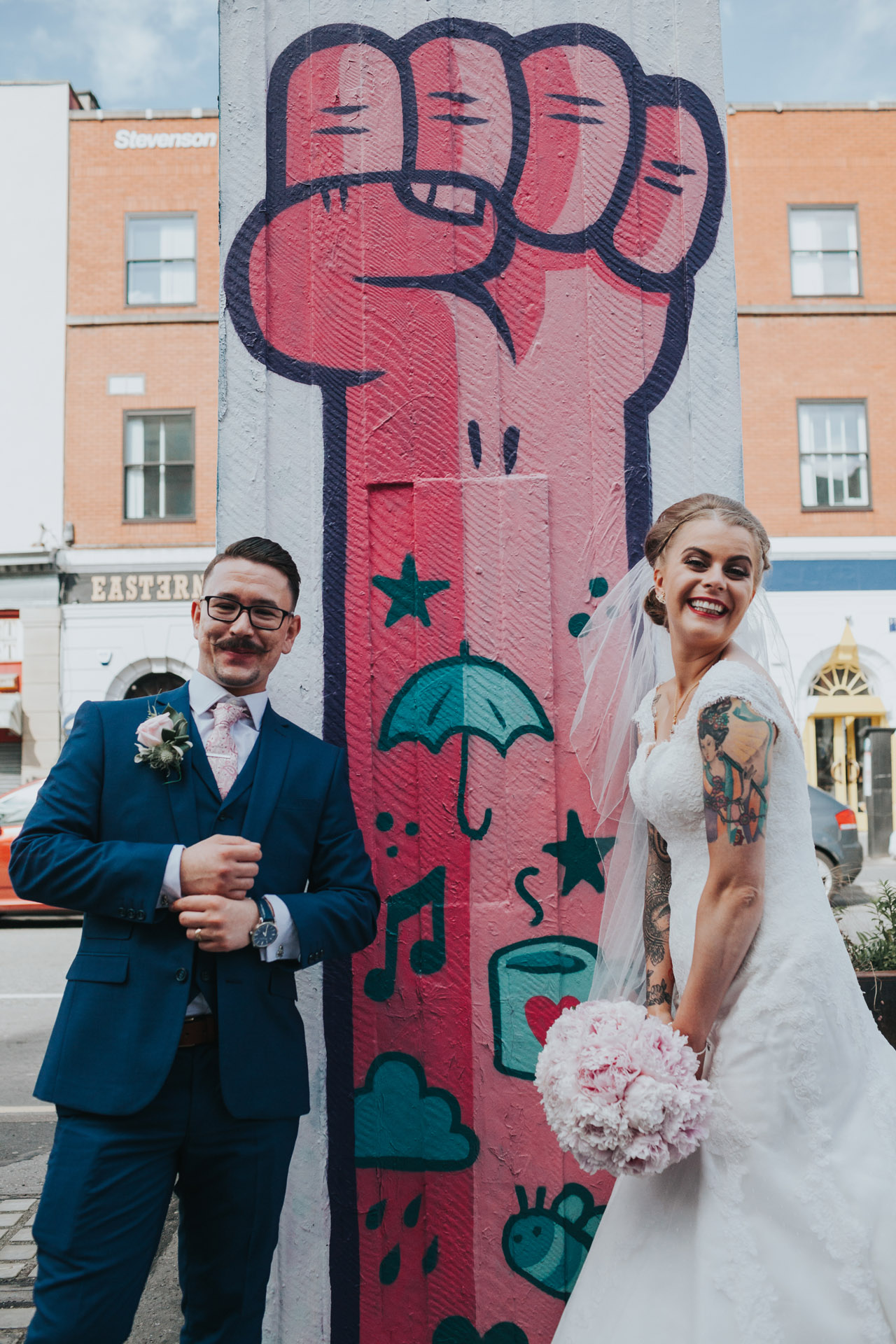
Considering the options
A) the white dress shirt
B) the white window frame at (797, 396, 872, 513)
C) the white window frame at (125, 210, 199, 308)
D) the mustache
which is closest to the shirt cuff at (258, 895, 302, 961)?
the white dress shirt

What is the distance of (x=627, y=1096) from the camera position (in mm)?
1808

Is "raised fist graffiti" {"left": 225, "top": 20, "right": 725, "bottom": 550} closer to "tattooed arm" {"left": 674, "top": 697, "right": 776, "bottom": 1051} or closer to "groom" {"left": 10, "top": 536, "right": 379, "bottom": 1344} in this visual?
"groom" {"left": 10, "top": 536, "right": 379, "bottom": 1344}

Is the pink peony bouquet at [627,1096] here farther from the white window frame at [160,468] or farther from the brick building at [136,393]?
the white window frame at [160,468]

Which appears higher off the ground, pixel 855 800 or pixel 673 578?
pixel 673 578

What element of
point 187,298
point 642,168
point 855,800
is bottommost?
point 855,800

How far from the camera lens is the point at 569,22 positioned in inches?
117

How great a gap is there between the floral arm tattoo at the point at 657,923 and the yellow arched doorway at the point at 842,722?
45.3 feet

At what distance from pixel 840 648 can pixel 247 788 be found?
14.7 meters

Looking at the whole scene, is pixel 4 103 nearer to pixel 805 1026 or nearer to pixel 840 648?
pixel 840 648

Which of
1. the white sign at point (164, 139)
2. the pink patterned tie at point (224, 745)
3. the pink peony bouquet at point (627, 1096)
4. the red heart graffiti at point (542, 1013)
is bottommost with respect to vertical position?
the red heart graffiti at point (542, 1013)

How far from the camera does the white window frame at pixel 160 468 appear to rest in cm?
1562

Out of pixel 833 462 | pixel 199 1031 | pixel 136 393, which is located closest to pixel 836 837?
pixel 199 1031

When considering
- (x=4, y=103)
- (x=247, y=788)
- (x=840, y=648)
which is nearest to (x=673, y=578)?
(x=247, y=788)

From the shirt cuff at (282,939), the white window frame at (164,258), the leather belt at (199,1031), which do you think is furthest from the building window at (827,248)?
the leather belt at (199,1031)
